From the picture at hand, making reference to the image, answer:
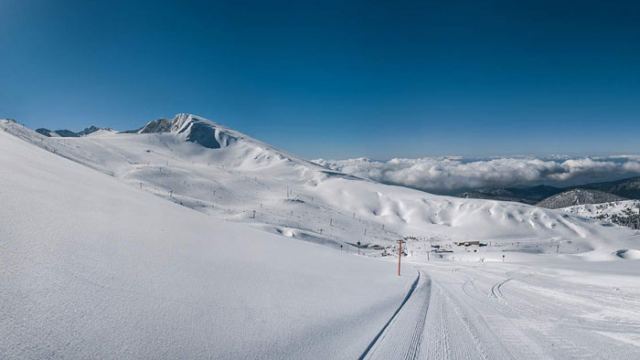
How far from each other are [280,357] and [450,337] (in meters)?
Answer: 4.08

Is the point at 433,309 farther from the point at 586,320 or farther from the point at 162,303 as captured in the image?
the point at 162,303

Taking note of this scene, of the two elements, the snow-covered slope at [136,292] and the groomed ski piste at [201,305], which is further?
the groomed ski piste at [201,305]

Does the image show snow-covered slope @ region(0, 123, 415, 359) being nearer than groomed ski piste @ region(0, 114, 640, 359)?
Yes

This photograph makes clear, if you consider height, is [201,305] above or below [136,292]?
below

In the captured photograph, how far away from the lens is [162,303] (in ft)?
14.5

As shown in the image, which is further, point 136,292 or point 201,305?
point 201,305

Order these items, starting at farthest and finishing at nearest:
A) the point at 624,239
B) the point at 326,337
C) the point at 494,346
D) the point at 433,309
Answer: the point at 624,239, the point at 433,309, the point at 494,346, the point at 326,337

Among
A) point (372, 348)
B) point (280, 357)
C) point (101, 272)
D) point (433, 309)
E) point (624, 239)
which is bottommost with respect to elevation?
point (624, 239)

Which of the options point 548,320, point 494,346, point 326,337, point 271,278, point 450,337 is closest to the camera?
point 326,337

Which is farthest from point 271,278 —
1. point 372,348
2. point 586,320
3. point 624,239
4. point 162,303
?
point 624,239

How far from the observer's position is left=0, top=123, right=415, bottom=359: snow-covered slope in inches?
127

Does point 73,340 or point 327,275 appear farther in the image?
point 327,275

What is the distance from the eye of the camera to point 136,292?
441 cm

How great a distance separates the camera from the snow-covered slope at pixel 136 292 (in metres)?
3.23
